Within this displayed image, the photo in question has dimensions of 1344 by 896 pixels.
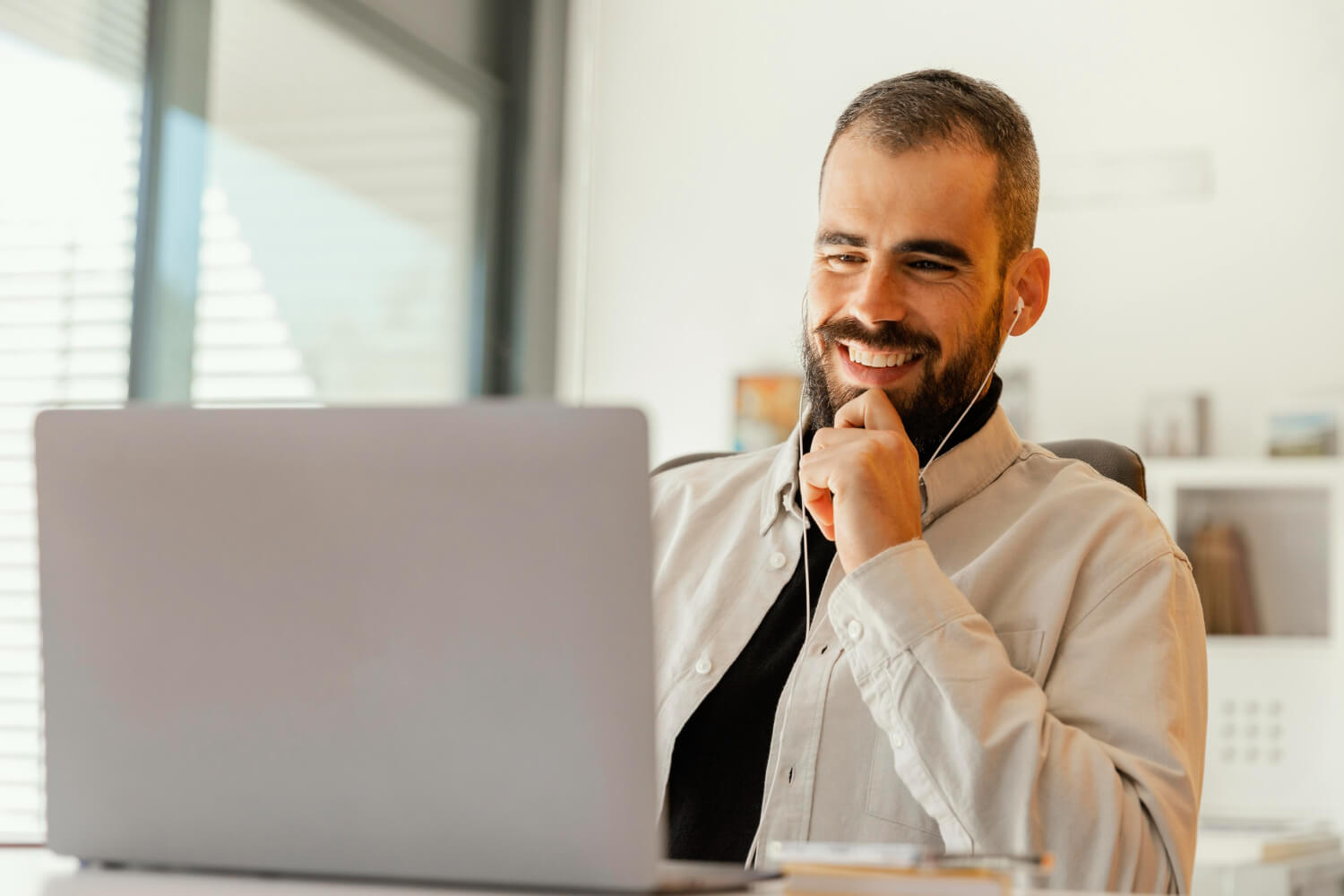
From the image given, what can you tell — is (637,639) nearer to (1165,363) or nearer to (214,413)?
(214,413)

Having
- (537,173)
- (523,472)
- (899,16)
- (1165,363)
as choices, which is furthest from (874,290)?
(537,173)

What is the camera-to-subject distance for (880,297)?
1.42 m

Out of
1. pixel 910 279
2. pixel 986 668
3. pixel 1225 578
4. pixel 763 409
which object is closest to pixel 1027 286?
pixel 910 279

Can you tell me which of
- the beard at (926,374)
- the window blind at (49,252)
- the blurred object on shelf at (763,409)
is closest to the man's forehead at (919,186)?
the beard at (926,374)

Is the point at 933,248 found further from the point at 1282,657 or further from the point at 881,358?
the point at 1282,657

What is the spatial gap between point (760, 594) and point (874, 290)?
0.31 metres

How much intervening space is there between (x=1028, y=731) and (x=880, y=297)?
0.49m

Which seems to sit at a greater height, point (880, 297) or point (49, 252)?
point (49, 252)

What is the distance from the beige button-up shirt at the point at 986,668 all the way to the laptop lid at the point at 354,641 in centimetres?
45

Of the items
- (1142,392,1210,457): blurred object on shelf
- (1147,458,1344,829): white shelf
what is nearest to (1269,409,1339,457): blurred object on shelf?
(1147,458,1344,829): white shelf

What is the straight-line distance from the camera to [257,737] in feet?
2.56

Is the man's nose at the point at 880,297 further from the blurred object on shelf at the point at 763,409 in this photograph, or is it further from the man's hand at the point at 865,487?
the blurred object on shelf at the point at 763,409

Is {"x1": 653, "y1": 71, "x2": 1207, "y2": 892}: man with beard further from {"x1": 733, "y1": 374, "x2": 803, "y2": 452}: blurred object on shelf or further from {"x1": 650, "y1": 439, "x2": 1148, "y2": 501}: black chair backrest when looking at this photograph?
{"x1": 733, "y1": 374, "x2": 803, "y2": 452}: blurred object on shelf

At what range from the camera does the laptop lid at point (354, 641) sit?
0.73m
